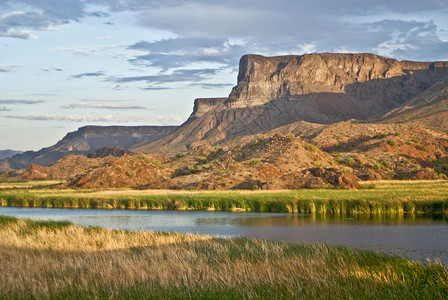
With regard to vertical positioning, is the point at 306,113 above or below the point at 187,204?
above

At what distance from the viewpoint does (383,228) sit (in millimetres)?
28344

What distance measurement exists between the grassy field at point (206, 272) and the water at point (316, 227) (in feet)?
17.8

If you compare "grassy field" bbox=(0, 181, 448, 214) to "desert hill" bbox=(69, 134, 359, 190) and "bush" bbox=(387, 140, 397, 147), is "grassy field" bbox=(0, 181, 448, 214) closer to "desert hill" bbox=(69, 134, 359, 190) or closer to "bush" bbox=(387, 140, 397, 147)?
"desert hill" bbox=(69, 134, 359, 190)

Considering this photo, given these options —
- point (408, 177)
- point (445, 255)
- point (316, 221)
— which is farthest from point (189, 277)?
point (408, 177)

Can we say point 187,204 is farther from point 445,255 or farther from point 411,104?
point 411,104

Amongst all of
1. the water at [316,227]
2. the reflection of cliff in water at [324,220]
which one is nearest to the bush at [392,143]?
the reflection of cliff in water at [324,220]

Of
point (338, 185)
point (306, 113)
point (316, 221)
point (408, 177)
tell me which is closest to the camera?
point (316, 221)

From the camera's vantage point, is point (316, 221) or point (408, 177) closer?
point (316, 221)

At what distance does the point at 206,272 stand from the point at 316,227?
16.5m

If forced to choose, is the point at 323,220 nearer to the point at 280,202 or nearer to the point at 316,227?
the point at 316,227

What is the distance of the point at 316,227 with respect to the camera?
1152 inches

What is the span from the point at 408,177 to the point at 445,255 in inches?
2071

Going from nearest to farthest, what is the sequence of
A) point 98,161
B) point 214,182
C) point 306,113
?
point 214,182 → point 98,161 → point 306,113

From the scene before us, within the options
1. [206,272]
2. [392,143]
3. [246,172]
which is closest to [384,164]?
[392,143]
